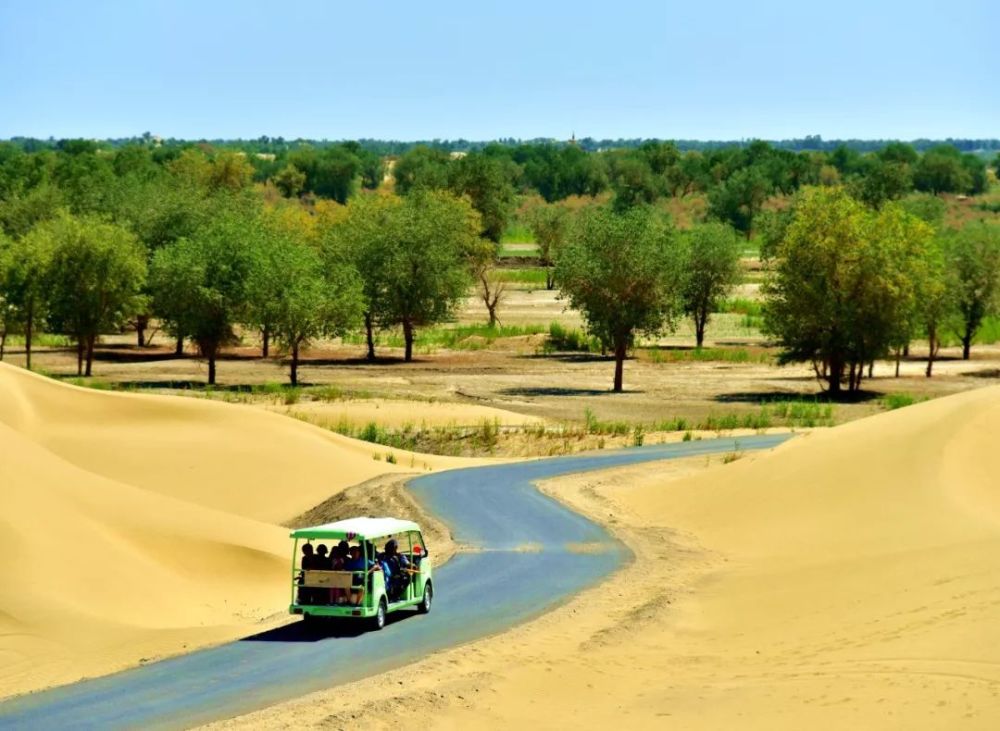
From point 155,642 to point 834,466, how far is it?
20.7 m

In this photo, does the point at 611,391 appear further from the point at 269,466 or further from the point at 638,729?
the point at 638,729

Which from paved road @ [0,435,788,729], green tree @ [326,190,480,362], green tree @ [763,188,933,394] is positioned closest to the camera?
paved road @ [0,435,788,729]

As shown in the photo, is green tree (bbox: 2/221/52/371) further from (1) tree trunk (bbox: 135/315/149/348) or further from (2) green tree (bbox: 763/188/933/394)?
(2) green tree (bbox: 763/188/933/394)

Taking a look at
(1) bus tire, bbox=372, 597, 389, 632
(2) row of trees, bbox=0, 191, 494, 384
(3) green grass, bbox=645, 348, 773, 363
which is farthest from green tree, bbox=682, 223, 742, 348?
(1) bus tire, bbox=372, 597, 389, 632

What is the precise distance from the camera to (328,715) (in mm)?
20719

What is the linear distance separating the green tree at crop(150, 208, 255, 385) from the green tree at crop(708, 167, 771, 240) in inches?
4435

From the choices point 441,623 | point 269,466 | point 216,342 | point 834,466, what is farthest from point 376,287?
point 441,623

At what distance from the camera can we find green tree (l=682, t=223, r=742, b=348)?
104688 millimetres

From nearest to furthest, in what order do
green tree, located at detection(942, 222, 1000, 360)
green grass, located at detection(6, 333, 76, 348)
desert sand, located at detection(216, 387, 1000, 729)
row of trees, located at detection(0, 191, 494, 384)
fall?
desert sand, located at detection(216, 387, 1000, 729) → row of trees, located at detection(0, 191, 494, 384) → green tree, located at detection(942, 222, 1000, 360) → green grass, located at detection(6, 333, 76, 348)

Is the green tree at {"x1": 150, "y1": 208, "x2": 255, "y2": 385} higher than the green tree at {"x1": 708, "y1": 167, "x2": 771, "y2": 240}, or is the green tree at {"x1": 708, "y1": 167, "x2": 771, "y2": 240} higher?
the green tree at {"x1": 708, "y1": 167, "x2": 771, "y2": 240}

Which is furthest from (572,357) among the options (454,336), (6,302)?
(6,302)

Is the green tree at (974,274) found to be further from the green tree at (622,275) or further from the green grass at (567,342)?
the green tree at (622,275)

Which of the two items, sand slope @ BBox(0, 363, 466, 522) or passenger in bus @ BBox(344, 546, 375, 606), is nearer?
passenger in bus @ BBox(344, 546, 375, 606)

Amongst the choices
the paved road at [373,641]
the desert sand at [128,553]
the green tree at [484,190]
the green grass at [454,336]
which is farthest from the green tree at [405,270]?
the green tree at [484,190]
